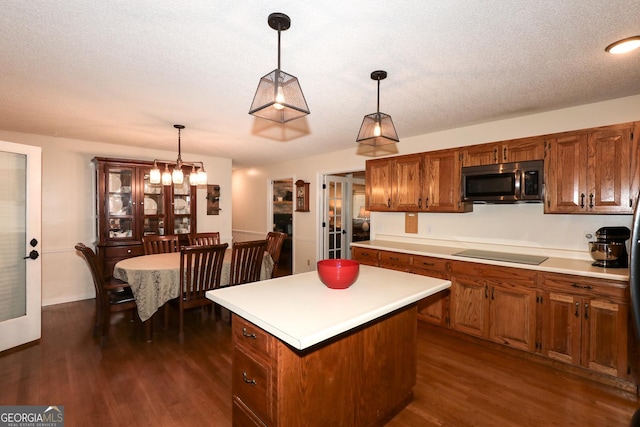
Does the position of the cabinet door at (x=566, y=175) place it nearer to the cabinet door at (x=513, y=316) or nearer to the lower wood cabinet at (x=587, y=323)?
the lower wood cabinet at (x=587, y=323)

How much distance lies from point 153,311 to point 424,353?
2589mm

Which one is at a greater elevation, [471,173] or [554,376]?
[471,173]

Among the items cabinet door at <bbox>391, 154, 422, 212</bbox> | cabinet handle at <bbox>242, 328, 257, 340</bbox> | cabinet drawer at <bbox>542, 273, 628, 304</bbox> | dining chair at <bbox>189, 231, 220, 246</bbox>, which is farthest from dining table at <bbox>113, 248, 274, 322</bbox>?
cabinet drawer at <bbox>542, 273, 628, 304</bbox>

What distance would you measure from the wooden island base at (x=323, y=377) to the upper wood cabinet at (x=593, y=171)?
1.89 meters

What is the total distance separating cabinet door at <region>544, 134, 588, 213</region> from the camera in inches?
100

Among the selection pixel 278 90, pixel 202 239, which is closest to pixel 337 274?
pixel 278 90

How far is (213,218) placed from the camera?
560cm

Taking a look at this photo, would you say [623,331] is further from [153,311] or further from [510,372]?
[153,311]

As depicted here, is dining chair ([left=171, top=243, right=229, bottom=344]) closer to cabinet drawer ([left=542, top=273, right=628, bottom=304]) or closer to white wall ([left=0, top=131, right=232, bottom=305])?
white wall ([left=0, top=131, right=232, bottom=305])

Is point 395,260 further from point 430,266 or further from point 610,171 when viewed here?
point 610,171

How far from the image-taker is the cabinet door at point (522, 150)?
2.75 metres

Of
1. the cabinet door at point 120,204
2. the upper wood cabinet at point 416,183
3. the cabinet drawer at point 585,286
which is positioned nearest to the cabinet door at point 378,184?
the upper wood cabinet at point 416,183

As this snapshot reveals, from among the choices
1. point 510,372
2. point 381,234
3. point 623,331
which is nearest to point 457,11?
point 623,331

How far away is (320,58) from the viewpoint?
1976mm
